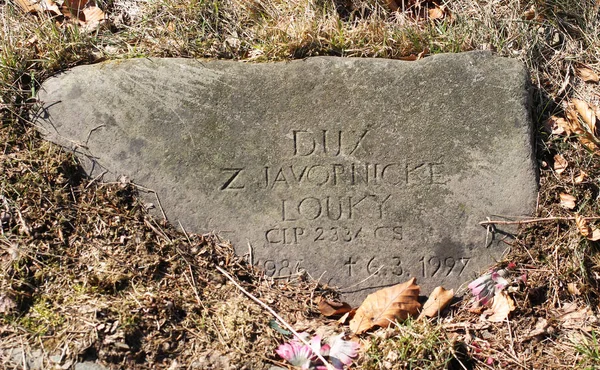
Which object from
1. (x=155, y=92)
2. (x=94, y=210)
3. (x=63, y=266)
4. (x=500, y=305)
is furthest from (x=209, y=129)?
(x=500, y=305)

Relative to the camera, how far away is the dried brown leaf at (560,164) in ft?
11.7

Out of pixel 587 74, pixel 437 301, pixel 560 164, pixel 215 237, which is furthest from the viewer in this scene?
pixel 587 74

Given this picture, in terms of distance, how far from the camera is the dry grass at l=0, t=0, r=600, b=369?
3020 millimetres

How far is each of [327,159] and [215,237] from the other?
2.23 feet

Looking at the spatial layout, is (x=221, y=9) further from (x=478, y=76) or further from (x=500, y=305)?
(x=500, y=305)

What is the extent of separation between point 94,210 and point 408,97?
1.65 meters

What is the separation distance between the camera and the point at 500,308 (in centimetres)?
331

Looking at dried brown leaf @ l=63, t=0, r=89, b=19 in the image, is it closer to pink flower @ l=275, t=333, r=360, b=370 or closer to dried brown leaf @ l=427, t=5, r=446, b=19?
dried brown leaf @ l=427, t=5, r=446, b=19

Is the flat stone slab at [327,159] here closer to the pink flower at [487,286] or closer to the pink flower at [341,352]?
the pink flower at [487,286]

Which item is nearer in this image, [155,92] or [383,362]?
[383,362]

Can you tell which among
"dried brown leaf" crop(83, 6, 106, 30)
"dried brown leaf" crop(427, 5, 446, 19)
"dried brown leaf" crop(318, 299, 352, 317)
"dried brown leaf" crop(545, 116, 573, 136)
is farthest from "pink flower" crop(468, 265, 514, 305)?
"dried brown leaf" crop(83, 6, 106, 30)

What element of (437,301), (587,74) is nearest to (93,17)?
(437,301)

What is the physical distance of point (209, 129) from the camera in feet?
11.3

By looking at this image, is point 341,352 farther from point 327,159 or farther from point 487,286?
point 327,159
